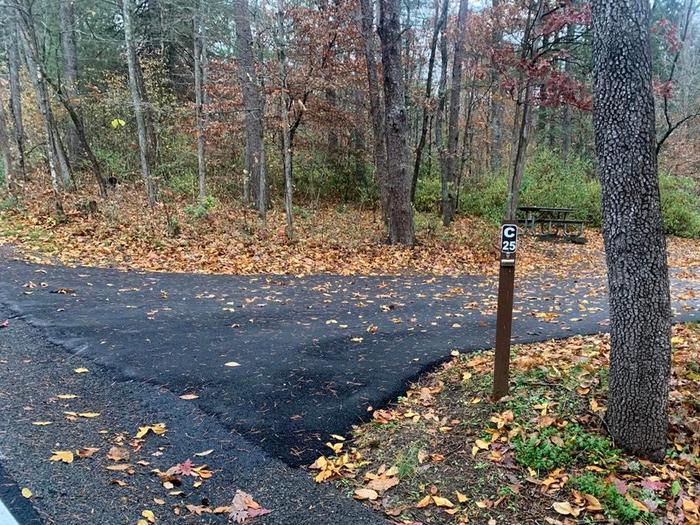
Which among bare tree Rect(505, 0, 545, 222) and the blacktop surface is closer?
the blacktop surface

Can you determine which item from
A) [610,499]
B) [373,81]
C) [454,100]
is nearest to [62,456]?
[610,499]

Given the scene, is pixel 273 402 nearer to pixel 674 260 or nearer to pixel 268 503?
pixel 268 503

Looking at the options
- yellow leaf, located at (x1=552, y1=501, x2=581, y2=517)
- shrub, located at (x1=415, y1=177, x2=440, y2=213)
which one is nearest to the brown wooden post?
yellow leaf, located at (x1=552, y1=501, x2=581, y2=517)

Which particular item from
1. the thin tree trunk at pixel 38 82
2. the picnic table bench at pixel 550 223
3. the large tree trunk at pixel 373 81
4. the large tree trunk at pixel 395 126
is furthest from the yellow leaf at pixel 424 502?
the picnic table bench at pixel 550 223

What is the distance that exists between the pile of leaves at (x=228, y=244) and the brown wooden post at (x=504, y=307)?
5.88m

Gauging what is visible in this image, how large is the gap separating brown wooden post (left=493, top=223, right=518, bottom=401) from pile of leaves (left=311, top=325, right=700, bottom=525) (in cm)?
15

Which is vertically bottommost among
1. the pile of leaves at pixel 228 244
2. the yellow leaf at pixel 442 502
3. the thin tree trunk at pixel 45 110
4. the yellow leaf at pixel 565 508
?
the yellow leaf at pixel 442 502

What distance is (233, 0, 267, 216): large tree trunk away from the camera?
12.7m

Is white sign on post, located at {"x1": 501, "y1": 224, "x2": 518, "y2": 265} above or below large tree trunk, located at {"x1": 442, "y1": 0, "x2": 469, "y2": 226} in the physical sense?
below

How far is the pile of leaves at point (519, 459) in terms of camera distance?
2779mm

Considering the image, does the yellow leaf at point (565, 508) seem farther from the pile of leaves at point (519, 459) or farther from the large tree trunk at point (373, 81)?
the large tree trunk at point (373, 81)

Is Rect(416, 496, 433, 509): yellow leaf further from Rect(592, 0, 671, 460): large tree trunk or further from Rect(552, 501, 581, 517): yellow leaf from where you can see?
Rect(592, 0, 671, 460): large tree trunk

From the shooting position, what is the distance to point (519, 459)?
319 cm

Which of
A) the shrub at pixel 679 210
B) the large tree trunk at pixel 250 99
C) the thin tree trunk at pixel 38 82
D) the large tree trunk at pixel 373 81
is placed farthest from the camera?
the shrub at pixel 679 210
